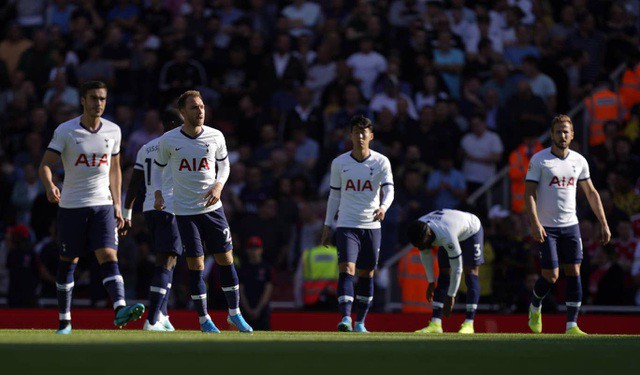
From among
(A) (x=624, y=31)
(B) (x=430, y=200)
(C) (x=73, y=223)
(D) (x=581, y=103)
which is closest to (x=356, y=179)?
(C) (x=73, y=223)

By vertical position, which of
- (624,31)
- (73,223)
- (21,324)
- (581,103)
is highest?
(624,31)

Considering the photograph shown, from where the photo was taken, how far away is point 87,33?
87.5 ft

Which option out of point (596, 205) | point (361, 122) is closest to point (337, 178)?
point (361, 122)

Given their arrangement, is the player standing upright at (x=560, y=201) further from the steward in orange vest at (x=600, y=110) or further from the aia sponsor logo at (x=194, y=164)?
the steward in orange vest at (x=600, y=110)

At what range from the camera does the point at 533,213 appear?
1608cm

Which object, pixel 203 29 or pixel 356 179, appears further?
pixel 203 29

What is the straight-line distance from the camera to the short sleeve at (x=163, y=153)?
1412cm

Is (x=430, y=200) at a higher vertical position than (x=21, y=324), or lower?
higher

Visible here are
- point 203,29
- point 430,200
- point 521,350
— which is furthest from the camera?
point 203,29

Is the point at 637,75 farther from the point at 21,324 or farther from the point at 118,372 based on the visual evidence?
the point at 118,372

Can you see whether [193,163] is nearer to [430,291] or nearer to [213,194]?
[213,194]

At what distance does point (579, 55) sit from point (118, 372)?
56.1 ft

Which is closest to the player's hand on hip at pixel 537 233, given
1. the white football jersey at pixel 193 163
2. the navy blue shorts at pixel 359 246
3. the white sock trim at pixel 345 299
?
the navy blue shorts at pixel 359 246

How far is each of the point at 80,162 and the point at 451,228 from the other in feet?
16.5
